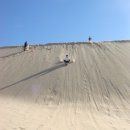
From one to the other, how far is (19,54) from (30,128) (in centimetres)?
1245

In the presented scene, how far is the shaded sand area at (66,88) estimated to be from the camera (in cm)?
1026

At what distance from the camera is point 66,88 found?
14586 millimetres

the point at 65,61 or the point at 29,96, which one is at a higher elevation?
the point at 65,61

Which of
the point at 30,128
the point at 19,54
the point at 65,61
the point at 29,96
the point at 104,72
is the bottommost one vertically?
the point at 30,128

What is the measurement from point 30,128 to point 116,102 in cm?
532

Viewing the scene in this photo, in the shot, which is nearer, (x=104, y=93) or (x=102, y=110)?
(x=102, y=110)

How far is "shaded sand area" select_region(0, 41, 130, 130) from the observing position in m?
10.3

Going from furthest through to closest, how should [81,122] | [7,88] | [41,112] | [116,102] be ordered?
[7,88] → [116,102] → [41,112] → [81,122]

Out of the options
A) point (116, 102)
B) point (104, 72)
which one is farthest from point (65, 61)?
point (116, 102)

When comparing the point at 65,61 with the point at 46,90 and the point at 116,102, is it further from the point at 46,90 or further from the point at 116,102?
the point at 116,102

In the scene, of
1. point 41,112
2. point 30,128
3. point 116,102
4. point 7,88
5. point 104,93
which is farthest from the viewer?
point 7,88

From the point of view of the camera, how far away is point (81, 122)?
10.1 meters

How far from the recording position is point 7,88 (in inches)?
600

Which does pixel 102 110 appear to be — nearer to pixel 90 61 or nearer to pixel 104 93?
pixel 104 93
